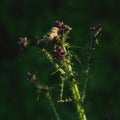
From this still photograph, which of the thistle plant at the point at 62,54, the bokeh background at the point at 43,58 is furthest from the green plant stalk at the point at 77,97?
the bokeh background at the point at 43,58

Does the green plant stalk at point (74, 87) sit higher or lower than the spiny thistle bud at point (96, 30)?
lower

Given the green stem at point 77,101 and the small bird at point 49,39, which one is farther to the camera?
the green stem at point 77,101

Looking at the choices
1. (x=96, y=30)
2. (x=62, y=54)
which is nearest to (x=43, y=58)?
(x=96, y=30)

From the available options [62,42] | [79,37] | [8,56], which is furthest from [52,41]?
[8,56]

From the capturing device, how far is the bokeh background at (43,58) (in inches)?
344

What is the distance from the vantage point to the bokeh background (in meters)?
8.75

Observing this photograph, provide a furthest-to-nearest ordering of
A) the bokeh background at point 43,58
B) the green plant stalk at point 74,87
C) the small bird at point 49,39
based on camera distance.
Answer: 1. the bokeh background at point 43,58
2. the green plant stalk at point 74,87
3. the small bird at point 49,39

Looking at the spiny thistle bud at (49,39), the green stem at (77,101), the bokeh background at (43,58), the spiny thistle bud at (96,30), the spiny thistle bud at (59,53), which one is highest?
the bokeh background at (43,58)

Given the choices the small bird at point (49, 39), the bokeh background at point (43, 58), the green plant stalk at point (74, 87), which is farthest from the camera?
the bokeh background at point (43, 58)

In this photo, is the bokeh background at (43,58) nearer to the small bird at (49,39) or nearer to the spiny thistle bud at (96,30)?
the spiny thistle bud at (96,30)

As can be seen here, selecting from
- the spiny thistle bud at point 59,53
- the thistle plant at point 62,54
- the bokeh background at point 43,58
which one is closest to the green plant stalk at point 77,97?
the thistle plant at point 62,54

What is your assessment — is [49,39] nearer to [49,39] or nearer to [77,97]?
[49,39]

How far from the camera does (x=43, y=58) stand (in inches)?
348

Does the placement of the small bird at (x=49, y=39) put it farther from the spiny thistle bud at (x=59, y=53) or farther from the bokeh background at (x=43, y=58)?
the bokeh background at (x=43, y=58)
